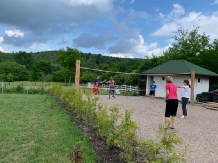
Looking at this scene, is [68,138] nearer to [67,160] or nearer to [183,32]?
[67,160]

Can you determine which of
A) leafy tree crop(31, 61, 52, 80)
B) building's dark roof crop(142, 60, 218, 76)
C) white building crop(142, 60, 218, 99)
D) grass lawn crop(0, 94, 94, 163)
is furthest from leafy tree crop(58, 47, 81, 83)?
grass lawn crop(0, 94, 94, 163)

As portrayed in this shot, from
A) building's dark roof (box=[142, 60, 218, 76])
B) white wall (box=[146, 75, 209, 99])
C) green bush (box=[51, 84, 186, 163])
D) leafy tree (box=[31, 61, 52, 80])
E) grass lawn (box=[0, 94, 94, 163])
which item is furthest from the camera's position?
leafy tree (box=[31, 61, 52, 80])

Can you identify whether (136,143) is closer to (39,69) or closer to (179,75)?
(179,75)

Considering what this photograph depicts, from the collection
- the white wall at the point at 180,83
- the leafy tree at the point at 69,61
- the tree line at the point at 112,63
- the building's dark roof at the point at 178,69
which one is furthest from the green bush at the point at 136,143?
the leafy tree at the point at 69,61

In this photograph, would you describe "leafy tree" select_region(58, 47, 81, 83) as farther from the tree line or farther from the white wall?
the white wall

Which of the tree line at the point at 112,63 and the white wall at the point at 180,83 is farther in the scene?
the tree line at the point at 112,63

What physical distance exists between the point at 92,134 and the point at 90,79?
3925 centimetres

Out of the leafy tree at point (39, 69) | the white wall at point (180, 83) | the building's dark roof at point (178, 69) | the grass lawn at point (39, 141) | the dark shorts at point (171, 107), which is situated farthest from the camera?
the leafy tree at point (39, 69)

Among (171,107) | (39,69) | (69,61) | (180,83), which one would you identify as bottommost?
(171,107)

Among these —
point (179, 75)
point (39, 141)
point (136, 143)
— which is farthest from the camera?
point (179, 75)

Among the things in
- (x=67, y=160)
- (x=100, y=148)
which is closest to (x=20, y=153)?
(x=67, y=160)

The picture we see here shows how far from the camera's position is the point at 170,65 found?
18984mm

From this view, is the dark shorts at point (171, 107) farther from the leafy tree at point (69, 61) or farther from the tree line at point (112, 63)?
the leafy tree at point (69, 61)

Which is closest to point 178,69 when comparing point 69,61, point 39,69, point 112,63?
point 69,61
